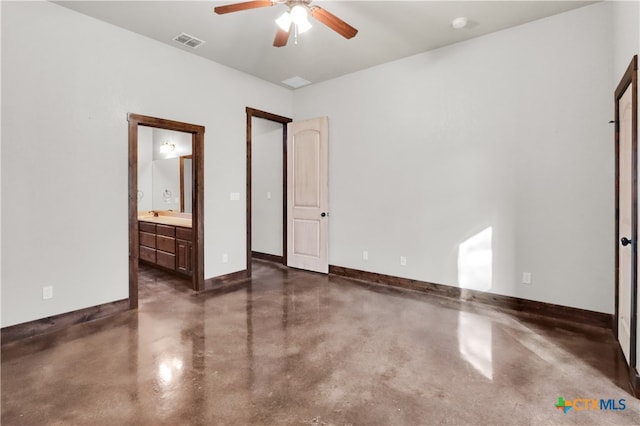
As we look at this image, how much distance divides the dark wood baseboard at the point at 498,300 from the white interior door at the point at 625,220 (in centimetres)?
41

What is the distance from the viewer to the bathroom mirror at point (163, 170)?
5.89m

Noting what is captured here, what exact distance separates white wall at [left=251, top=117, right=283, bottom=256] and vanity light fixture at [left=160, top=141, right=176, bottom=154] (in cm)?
149

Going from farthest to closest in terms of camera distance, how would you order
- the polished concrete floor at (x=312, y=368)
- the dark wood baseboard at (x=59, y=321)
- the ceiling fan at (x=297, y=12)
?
1. the dark wood baseboard at (x=59, y=321)
2. the ceiling fan at (x=297, y=12)
3. the polished concrete floor at (x=312, y=368)

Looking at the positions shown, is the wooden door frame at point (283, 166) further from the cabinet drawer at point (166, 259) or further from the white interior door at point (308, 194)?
the cabinet drawer at point (166, 259)

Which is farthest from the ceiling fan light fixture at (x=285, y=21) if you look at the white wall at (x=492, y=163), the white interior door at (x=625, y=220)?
the white interior door at (x=625, y=220)

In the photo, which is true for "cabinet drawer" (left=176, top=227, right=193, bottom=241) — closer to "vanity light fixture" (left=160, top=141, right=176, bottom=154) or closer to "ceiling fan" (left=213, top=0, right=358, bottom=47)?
"vanity light fixture" (left=160, top=141, right=176, bottom=154)

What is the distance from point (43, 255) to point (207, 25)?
109 inches

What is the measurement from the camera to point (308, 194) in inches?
209

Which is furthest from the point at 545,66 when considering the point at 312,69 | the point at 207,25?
the point at 207,25

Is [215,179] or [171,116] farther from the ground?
[171,116]

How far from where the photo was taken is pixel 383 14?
3244 millimetres

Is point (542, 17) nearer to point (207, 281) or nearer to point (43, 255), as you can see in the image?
point (207, 281)

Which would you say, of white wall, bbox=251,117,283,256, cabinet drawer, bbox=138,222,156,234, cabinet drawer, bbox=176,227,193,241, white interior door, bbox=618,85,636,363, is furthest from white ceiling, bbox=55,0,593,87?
cabinet drawer, bbox=138,222,156,234

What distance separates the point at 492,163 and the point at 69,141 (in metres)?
4.41
